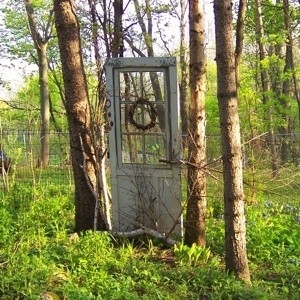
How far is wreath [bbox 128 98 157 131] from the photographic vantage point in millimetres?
6676

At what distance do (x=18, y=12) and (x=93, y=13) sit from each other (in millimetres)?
15190

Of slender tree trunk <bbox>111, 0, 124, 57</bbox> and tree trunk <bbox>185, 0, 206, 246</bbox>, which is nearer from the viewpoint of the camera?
tree trunk <bbox>185, 0, 206, 246</bbox>

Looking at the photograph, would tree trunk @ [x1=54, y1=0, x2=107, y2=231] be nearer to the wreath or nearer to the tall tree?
the wreath

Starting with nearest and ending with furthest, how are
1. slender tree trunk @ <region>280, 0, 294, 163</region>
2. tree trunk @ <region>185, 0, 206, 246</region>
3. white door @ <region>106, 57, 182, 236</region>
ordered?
1. tree trunk @ <region>185, 0, 206, 246</region>
2. white door @ <region>106, 57, 182, 236</region>
3. slender tree trunk @ <region>280, 0, 294, 163</region>

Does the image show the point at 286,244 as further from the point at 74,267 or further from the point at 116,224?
the point at 74,267

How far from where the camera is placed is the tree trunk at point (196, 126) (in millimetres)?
5938

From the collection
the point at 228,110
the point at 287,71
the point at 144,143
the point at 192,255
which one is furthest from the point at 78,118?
the point at 287,71

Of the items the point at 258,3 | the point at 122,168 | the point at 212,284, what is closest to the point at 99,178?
the point at 122,168

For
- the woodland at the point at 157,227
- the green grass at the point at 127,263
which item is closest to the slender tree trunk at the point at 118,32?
the woodland at the point at 157,227

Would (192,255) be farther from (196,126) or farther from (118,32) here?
(118,32)

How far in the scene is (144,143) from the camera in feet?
22.2

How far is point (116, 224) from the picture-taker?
6.86 metres

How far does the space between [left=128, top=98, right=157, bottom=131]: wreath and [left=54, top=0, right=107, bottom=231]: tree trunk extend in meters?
0.59

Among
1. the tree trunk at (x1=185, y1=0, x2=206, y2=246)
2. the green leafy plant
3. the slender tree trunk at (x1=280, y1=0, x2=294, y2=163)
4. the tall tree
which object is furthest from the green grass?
the slender tree trunk at (x1=280, y1=0, x2=294, y2=163)
